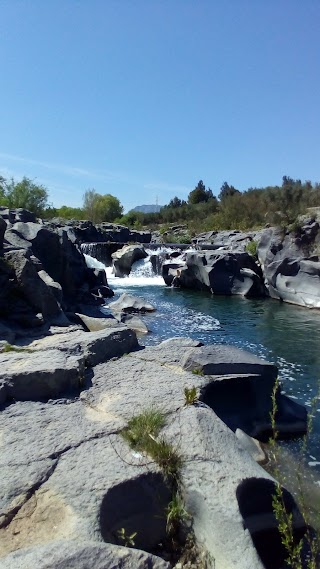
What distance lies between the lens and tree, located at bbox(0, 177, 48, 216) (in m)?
62.9

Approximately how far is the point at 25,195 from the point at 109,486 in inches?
2530

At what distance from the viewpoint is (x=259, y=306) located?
21953 millimetres

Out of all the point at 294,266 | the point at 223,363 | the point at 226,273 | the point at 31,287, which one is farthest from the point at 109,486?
the point at 226,273

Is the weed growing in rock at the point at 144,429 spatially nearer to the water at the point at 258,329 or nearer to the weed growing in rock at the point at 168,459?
the weed growing in rock at the point at 168,459

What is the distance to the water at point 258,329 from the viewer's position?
10102 millimetres

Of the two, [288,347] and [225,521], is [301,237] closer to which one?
[288,347]

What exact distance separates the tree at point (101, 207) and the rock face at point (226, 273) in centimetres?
5321

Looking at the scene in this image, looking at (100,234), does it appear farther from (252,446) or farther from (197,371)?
(252,446)

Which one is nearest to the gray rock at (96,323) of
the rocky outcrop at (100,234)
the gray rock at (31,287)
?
the gray rock at (31,287)

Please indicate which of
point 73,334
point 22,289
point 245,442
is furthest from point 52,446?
point 22,289

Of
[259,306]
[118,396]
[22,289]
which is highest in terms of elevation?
[22,289]

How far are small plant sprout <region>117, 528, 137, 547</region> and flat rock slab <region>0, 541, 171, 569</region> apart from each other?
1.54 feet

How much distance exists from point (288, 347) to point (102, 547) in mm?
11613

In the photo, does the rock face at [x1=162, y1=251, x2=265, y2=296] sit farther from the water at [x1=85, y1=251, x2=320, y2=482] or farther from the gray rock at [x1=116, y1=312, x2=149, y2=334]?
the gray rock at [x1=116, y1=312, x2=149, y2=334]
